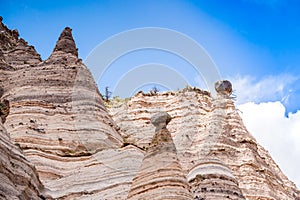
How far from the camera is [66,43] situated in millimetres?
28922

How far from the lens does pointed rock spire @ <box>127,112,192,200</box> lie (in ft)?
46.7

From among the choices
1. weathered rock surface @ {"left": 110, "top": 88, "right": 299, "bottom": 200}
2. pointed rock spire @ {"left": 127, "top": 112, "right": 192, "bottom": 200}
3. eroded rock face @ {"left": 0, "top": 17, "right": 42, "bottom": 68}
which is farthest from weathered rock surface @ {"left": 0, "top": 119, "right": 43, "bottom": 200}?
eroded rock face @ {"left": 0, "top": 17, "right": 42, "bottom": 68}

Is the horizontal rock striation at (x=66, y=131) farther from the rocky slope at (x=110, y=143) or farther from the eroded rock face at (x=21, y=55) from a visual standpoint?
the eroded rock face at (x=21, y=55)

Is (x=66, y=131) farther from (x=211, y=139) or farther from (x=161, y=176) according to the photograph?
(x=211, y=139)

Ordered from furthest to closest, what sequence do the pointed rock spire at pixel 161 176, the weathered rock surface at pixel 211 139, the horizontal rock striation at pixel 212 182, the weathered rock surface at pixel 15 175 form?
the weathered rock surface at pixel 211 139
the horizontal rock striation at pixel 212 182
the pointed rock spire at pixel 161 176
the weathered rock surface at pixel 15 175

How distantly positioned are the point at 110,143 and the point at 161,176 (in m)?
6.35

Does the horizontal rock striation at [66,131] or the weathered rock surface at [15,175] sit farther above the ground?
the horizontal rock striation at [66,131]

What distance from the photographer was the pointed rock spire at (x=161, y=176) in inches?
560

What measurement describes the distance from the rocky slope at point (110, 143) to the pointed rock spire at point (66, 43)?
59 millimetres

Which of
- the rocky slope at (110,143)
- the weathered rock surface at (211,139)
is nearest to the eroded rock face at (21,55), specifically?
the rocky slope at (110,143)

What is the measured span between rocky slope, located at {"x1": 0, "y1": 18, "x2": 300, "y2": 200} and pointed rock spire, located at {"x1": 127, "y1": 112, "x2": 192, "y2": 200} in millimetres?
29

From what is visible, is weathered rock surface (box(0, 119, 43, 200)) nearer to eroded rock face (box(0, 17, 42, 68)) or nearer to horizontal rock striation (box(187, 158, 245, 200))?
horizontal rock striation (box(187, 158, 245, 200))

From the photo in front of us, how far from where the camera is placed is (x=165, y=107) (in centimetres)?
3238

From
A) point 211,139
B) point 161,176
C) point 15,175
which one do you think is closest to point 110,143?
point 161,176
